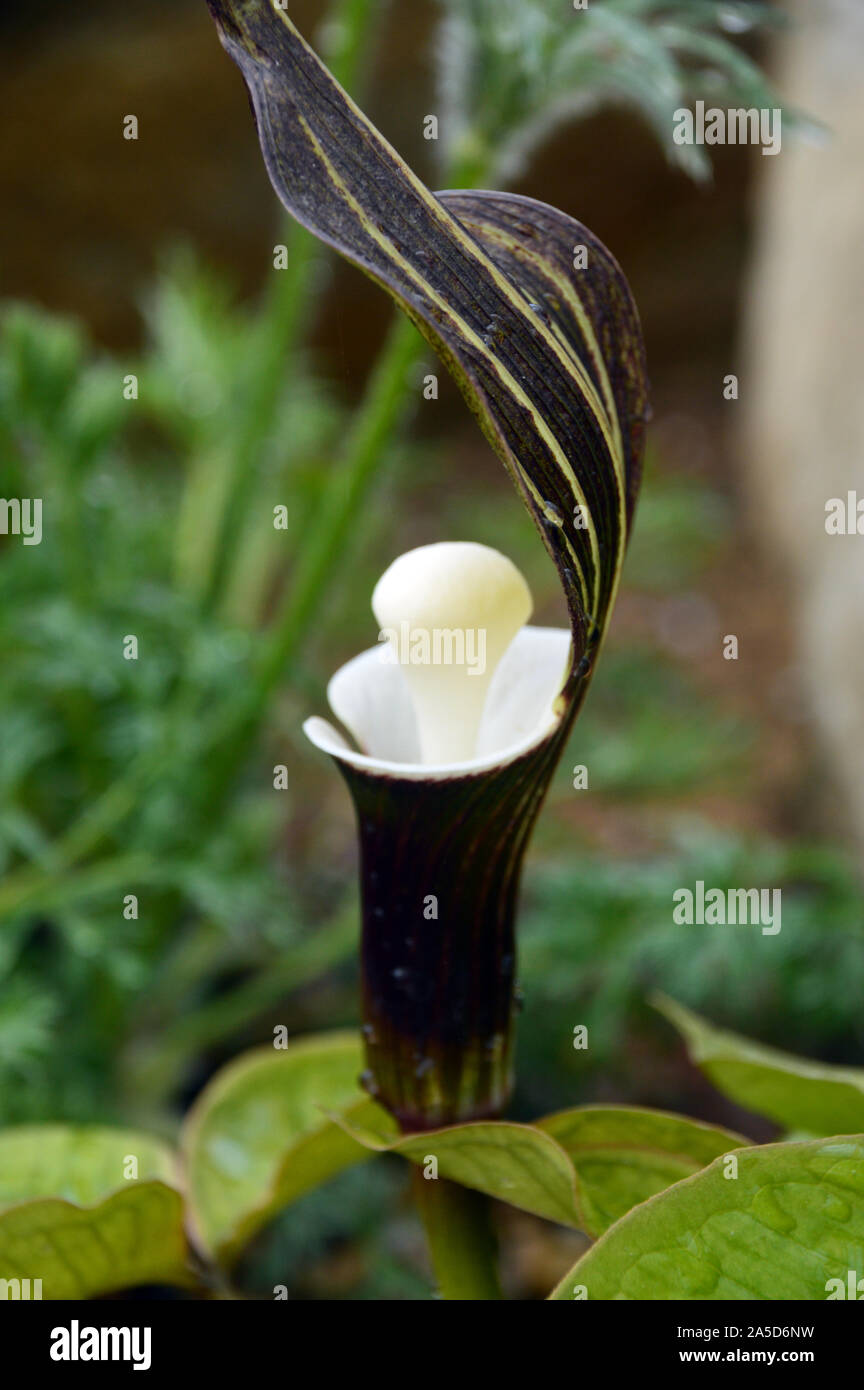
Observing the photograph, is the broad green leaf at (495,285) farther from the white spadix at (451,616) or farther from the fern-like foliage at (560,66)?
the fern-like foliage at (560,66)

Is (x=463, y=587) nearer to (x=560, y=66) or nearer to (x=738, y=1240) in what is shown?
(x=738, y=1240)

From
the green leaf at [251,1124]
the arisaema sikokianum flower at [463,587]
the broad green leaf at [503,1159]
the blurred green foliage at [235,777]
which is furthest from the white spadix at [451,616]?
the blurred green foliage at [235,777]

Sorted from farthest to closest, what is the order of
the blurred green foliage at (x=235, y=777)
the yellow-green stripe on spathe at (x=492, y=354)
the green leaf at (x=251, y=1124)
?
1. the blurred green foliage at (x=235, y=777)
2. the green leaf at (x=251, y=1124)
3. the yellow-green stripe on spathe at (x=492, y=354)

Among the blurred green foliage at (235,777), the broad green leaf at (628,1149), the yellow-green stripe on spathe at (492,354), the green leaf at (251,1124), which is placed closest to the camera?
the yellow-green stripe on spathe at (492,354)

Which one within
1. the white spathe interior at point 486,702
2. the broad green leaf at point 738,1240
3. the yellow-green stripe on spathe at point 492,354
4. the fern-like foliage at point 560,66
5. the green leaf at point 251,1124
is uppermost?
the fern-like foliage at point 560,66

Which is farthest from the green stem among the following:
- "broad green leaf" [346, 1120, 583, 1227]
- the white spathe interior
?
the white spathe interior

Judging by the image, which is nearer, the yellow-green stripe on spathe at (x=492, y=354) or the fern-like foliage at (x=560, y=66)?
the yellow-green stripe on spathe at (x=492, y=354)

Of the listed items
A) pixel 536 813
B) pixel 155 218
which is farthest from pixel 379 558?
pixel 536 813
